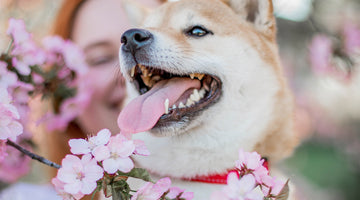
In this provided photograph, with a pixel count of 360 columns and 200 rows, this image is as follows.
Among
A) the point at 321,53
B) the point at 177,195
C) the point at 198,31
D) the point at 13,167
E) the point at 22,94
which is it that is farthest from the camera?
the point at 321,53

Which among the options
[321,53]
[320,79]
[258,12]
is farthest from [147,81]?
[320,79]

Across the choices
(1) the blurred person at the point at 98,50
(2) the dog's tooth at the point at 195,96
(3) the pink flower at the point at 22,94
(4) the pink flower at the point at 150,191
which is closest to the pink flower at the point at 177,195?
(4) the pink flower at the point at 150,191

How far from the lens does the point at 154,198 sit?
3.08 feet

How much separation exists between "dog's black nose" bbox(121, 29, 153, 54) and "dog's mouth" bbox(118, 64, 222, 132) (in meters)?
0.12

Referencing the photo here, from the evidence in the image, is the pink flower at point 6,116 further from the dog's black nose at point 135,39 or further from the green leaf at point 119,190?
the dog's black nose at point 135,39

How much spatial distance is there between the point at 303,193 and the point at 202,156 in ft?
13.6

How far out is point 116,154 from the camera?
934mm

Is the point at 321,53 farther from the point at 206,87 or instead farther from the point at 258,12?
the point at 206,87

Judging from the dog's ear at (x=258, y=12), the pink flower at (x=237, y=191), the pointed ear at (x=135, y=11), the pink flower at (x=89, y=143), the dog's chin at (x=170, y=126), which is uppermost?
the pointed ear at (x=135, y=11)

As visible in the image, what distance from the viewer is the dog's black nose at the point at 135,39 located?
1542mm

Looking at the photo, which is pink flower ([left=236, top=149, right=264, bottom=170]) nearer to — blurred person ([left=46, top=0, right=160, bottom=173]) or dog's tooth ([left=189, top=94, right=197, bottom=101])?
dog's tooth ([left=189, top=94, right=197, bottom=101])

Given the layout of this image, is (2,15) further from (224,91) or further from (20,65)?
(224,91)

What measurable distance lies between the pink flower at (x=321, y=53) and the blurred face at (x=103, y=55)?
152 cm

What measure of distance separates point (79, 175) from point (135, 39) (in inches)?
30.2
